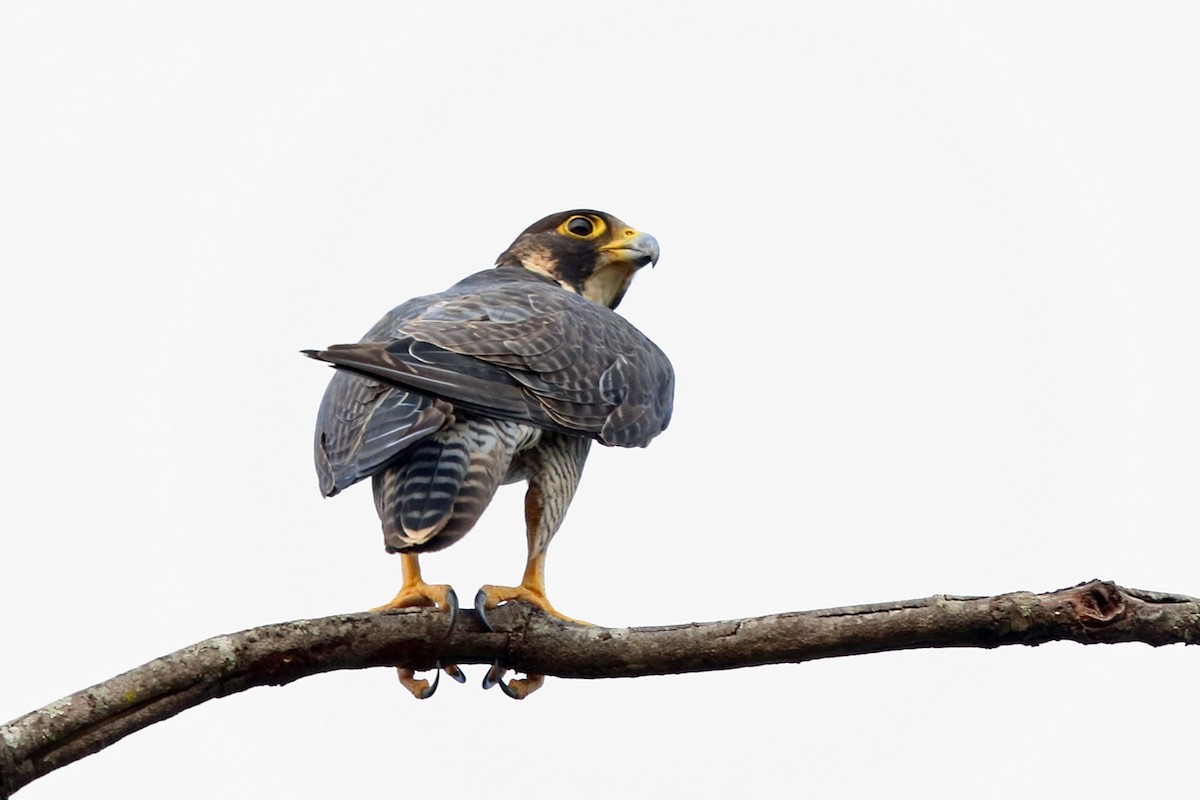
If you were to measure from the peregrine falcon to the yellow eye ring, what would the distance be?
1427 millimetres

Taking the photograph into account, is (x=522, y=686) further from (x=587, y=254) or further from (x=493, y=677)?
(x=587, y=254)

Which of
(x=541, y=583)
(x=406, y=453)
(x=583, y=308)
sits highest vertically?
(x=583, y=308)

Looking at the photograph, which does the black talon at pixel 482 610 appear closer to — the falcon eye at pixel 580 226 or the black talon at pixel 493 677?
the black talon at pixel 493 677

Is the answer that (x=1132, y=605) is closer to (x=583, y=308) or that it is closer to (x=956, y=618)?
(x=956, y=618)

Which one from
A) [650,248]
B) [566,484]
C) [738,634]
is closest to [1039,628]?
[738,634]

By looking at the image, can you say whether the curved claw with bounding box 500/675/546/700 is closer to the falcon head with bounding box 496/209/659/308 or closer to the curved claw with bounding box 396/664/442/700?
the curved claw with bounding box 396/664/442/700

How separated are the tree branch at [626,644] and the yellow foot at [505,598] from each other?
10.4 inches

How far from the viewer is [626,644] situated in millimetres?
5164

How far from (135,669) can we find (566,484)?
288cm

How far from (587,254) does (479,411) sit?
11.7ft

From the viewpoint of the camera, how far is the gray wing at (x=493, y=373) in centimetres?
604

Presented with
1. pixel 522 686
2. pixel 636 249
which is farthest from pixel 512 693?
pixel 636 249

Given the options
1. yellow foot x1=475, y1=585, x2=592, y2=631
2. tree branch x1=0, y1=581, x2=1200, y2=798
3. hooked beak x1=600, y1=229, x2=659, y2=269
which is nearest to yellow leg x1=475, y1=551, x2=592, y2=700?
yellow foot x1=475, y1=585, x2=592, y2=631

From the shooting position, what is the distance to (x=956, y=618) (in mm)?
4875
